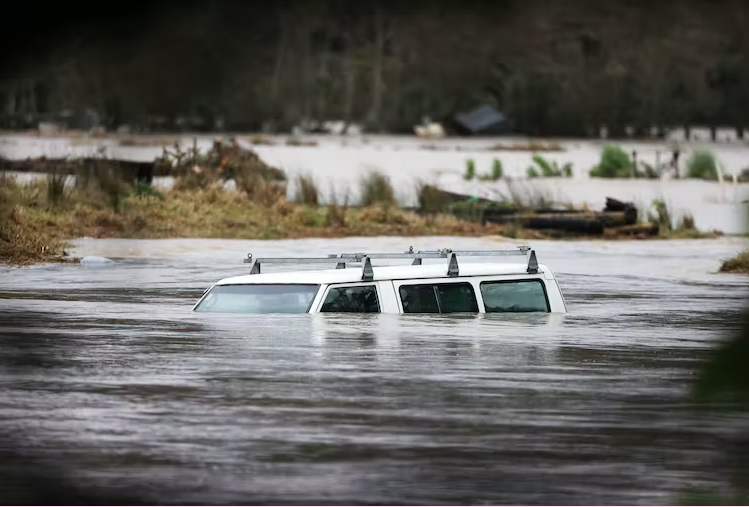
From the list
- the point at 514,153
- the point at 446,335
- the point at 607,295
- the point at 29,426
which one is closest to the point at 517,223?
the point at 607,295

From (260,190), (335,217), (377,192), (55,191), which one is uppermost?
(55,191)

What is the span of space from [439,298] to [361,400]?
4225 millimetres

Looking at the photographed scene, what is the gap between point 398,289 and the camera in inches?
492

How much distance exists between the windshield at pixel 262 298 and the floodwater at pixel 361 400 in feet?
0.50

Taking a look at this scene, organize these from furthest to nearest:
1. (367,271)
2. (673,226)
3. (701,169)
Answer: (701,169)
(673,226)
(367,271)

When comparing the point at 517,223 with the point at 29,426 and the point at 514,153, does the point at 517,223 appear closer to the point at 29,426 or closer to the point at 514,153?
the point at 29,426

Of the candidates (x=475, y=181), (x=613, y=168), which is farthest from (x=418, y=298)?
(x=613, y=168)

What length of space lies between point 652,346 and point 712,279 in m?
8.00

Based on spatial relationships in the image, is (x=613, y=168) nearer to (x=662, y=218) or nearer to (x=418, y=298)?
(x=662, y=218)

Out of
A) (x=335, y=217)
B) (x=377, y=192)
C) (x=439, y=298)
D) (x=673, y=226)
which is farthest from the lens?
(x=377, y=192)

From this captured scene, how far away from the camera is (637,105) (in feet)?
4.93

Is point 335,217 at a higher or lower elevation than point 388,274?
lower

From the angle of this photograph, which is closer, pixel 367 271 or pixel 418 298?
pixel 367 271

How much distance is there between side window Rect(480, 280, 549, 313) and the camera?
13070 mm
